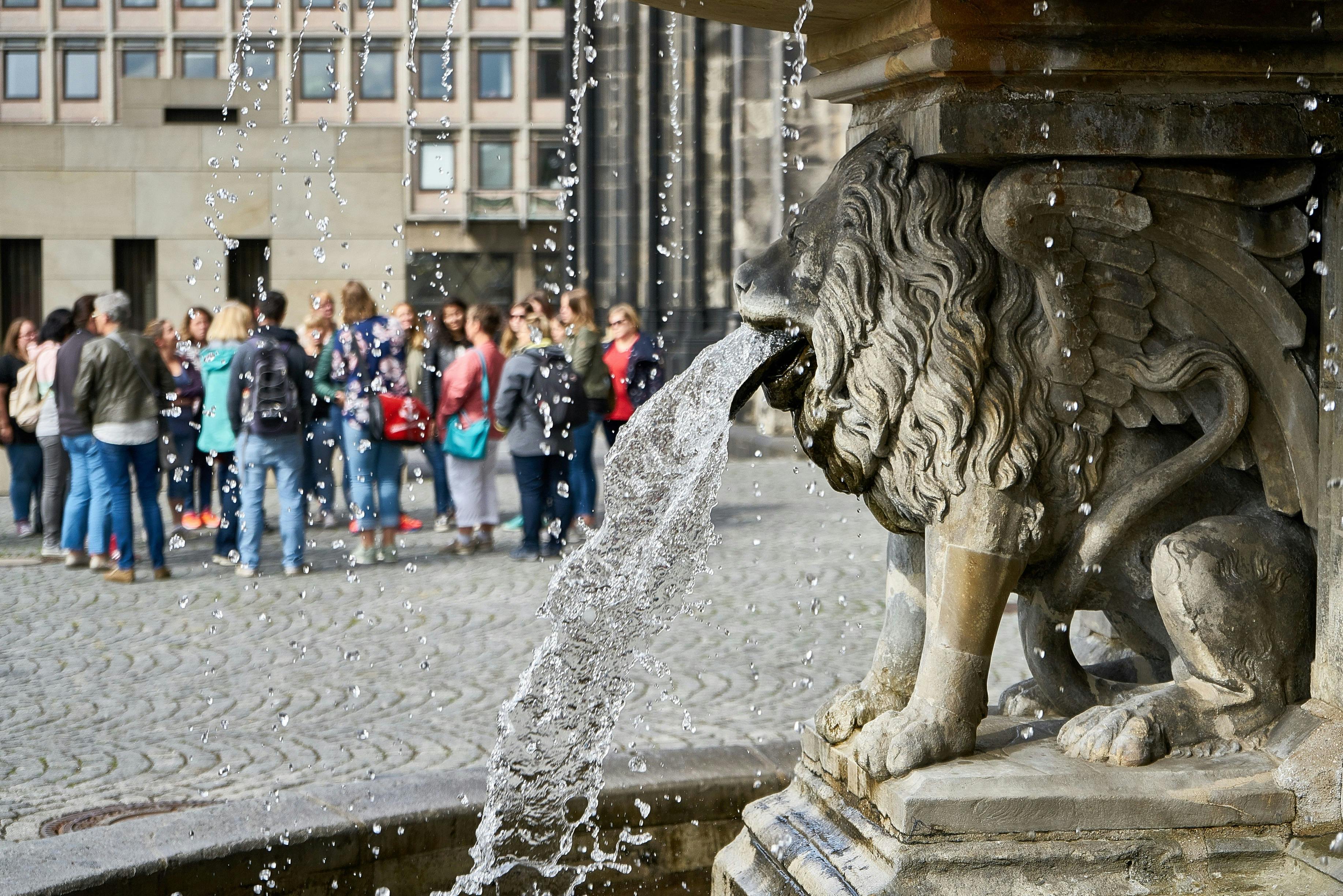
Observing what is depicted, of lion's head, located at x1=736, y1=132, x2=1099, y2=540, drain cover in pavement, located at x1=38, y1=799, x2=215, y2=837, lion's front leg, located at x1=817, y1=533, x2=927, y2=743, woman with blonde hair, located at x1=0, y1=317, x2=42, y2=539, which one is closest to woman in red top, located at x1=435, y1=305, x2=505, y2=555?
woman with blonde hair, located at x1=0, y1=317, x2=42, y2=539

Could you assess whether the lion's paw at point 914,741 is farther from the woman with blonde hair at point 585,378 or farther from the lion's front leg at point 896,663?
the woman with blonde hair at point 585,378

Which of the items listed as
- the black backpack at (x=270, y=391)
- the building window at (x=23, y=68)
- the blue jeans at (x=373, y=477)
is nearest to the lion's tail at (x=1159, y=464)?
the black backpack at (x=270, y=391)

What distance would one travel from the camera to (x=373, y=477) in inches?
389

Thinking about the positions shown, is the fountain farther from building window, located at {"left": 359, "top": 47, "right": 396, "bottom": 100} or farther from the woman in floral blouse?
building window, located at {"left": 359, "top": 47, "right": 396, "bottom": 100}

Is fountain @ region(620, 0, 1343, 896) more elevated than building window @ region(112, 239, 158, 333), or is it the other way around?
building window @ region(112, 239, 158, 333)

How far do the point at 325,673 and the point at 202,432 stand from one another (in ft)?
12.2

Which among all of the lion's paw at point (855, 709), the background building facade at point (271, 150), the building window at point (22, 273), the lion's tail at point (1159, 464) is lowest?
the lion's paw at point (855, 709)

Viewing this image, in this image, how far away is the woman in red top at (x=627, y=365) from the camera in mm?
10281

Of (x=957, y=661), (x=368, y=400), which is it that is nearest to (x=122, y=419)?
(x=368, y=400)

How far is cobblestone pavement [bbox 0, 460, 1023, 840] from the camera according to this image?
17.5 feet

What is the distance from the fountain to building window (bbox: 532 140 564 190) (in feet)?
154

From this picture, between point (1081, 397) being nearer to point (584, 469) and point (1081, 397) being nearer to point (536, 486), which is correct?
point (536, 486)

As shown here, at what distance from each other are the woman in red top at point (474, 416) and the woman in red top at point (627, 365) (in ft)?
2.49

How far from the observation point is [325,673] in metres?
6.69
